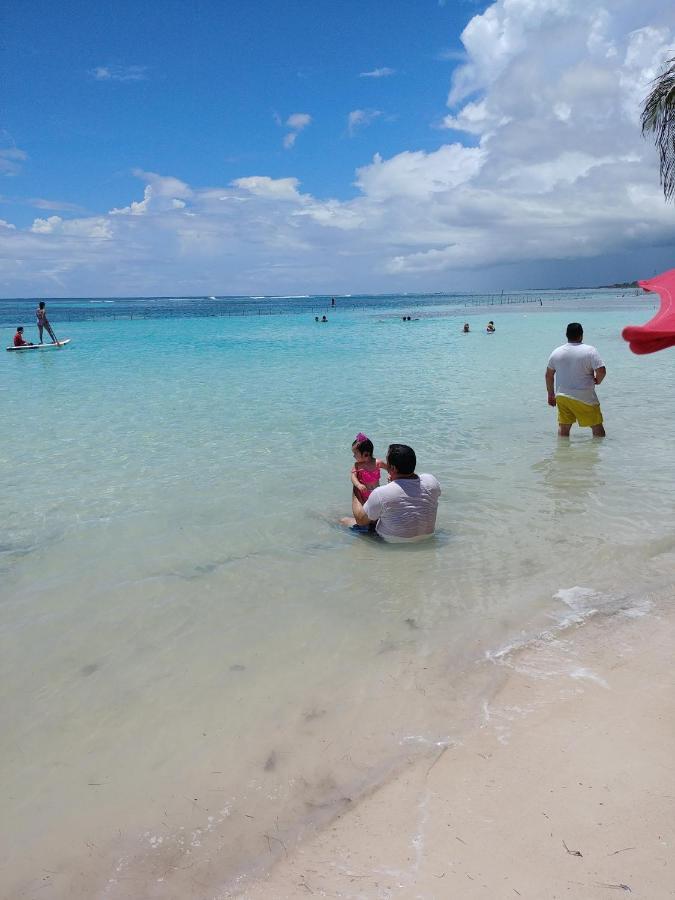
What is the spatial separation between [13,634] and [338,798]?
9.11ft

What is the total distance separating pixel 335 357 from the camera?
79.8 ft

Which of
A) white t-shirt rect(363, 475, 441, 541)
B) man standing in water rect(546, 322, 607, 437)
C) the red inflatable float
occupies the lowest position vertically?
white t-shirt rect(363, 475, 441, 541)

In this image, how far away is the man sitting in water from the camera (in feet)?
18.4

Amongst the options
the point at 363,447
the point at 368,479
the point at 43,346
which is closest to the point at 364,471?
the point at 368,479

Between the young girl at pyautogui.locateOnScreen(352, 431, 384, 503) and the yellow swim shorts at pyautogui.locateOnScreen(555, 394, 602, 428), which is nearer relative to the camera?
the young girl at pyautogui.locateOnScreen(352, 431, 384, 503)

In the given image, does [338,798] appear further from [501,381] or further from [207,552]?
[501,381]

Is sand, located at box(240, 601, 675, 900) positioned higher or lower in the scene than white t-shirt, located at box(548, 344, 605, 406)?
lower


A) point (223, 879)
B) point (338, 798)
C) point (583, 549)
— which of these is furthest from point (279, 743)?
point (583, 549)

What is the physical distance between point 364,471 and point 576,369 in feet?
12.6

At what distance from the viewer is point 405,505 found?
18.4 ft

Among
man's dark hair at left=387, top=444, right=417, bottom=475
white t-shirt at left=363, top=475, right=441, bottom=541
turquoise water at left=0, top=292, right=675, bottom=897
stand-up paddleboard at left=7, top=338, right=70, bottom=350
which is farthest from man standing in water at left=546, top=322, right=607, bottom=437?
stand-up paddleboard at left=7, top=338, right=70, bottom=350

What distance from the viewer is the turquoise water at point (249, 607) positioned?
2883mm

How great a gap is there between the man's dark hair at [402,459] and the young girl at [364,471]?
0.62 m

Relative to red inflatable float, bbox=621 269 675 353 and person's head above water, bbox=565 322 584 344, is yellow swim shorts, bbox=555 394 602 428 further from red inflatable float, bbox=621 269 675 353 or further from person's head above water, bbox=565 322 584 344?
red inflatable float, bbox=621 269 675 353
